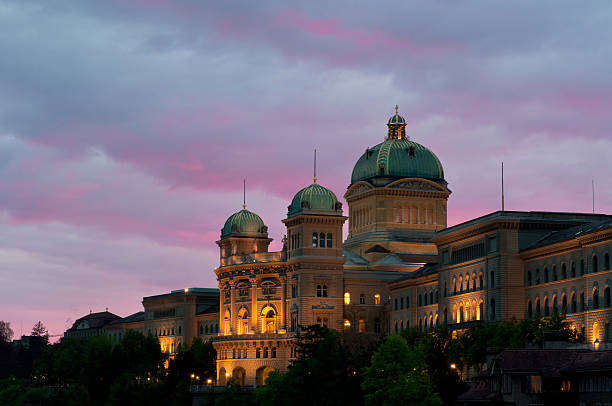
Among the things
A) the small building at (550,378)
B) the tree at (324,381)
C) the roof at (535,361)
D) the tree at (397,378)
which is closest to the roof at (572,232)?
the roof at (535,361)

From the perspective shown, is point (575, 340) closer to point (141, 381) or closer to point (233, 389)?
point (233, 389)

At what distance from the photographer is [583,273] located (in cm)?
14662

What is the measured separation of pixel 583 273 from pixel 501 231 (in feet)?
53.0

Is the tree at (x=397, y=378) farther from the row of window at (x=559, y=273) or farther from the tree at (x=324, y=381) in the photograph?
the row of window at (x=559, y=273)

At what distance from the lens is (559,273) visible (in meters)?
152

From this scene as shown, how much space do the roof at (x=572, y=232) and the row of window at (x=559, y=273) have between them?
114 inches

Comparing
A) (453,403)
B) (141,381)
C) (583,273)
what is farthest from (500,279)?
(141,381)

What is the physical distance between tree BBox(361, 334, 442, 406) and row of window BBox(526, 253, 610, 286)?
75.6ft

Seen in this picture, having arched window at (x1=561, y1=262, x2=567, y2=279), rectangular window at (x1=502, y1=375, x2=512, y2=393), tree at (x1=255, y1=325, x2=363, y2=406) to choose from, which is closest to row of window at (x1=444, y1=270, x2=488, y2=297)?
arched window at (x1=561, y1=262, x2=567, y2=279)

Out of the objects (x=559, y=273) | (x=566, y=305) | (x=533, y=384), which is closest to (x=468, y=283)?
(x=559, y=273)

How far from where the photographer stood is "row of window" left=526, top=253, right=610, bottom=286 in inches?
5630

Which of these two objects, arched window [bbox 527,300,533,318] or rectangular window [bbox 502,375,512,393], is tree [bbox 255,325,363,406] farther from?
arched window [bbox 527,300,533,318]

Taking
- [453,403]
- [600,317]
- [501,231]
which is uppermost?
[501,231]

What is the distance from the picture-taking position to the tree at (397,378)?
127125 millimetres
